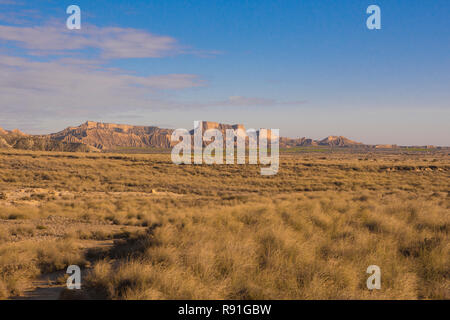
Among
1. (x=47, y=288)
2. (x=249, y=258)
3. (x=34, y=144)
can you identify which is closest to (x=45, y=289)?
(x=47, y=288)

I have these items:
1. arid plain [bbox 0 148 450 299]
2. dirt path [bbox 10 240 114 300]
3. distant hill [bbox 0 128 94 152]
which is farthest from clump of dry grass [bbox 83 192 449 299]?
distant hill [bbox 0 128 94 152]

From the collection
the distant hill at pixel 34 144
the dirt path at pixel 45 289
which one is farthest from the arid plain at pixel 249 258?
the distant hill at pixel 34 144

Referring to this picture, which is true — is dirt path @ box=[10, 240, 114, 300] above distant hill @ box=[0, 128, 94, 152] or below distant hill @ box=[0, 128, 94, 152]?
below

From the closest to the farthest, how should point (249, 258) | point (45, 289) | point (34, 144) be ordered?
Answer: 1. point (45, 289)
2. point (249, 258)
3. point (34, 144)

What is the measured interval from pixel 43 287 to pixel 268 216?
6727mm

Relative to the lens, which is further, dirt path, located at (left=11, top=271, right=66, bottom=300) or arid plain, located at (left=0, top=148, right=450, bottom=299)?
dirt path, located at (left=11, top=271, right=66, bottom=300)

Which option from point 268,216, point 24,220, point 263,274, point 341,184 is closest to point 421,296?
point 263,274

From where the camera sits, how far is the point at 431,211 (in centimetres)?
1079

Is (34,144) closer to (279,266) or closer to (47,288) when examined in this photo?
(47,288)

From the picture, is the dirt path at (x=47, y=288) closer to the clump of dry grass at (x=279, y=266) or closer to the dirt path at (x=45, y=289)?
the dirt path at (x=45, y=289)

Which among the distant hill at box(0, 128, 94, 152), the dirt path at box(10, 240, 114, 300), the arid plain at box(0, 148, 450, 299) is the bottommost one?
the dirt path at box(10, 240, 114, 300)

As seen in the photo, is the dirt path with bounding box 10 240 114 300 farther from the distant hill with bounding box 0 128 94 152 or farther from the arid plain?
the distant hill with bounding box 0 128 94 152

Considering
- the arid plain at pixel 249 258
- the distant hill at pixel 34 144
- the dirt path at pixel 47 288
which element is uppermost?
the distant hill at pixel 34 144
